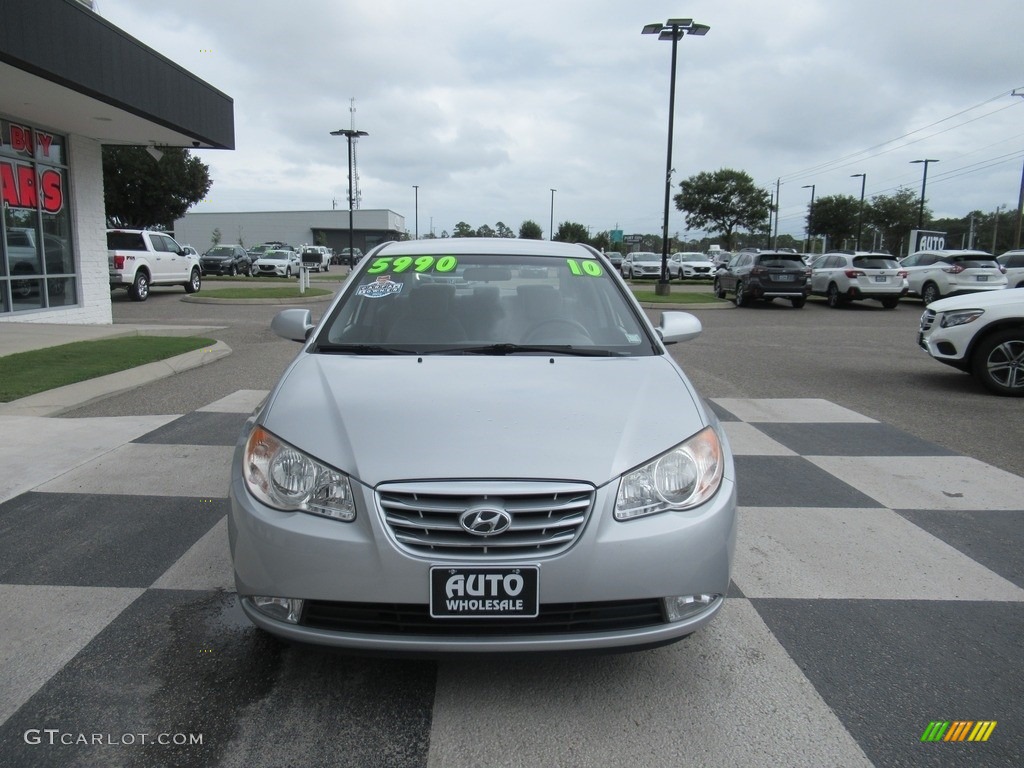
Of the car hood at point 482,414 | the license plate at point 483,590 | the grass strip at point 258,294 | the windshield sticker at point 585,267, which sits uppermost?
the windshield sticker at point 585,267

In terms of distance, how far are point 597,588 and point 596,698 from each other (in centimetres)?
54

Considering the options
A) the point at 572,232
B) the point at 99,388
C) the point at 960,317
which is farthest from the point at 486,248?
the point at 572,232

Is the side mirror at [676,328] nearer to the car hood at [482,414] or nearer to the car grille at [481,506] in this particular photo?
the car hood at [482,414]

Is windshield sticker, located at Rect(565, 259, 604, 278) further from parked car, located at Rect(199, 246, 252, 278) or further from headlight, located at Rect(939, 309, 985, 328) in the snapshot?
parked car, located at Rect(199, 246, 252, 278)

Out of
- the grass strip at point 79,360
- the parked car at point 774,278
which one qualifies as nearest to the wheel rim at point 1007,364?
the grass strip at point 79,360

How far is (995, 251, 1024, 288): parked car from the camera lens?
2044 cm

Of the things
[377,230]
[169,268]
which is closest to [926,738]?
[169,268]

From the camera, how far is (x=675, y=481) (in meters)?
2.63

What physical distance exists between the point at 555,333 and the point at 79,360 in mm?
7739

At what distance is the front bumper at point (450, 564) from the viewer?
2369 millimetres

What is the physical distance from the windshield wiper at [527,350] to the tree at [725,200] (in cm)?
6152

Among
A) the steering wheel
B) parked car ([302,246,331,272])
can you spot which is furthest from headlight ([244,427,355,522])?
parked car ([302,246,331,272])

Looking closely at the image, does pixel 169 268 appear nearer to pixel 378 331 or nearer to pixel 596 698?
pixel 378 331

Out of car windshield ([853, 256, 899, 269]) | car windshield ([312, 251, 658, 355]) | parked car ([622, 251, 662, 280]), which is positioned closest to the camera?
car windshield ([312, 251, 658, 355])
